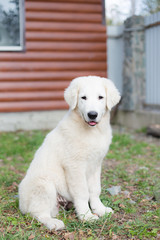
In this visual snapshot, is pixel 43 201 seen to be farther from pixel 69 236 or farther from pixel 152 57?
pixel 152 57

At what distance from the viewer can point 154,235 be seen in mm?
2840

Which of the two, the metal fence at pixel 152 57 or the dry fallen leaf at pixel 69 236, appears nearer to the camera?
the dry fallen leaf at pixel 69 236

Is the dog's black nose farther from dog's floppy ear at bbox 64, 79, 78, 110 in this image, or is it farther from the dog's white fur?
dog's floppy ear at bbox 64, 79, 78, 110

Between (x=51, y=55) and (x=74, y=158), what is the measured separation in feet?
19.4

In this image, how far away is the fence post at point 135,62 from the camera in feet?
28.7

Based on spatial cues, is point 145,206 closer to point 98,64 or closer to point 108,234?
point 108,234

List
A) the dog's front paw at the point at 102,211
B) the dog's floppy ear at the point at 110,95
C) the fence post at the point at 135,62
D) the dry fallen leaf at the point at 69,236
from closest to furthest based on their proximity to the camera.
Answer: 1. the dry fallen leaf at the point at 69,236
2. the dog's floppy ear at the point at 110,95
3. the dog's front paw at the point at 102,211
4. the fence post at the point at 135,62

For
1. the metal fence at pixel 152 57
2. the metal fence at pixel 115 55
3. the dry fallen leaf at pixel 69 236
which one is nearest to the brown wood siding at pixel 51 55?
the metal fence at pixel 115 55

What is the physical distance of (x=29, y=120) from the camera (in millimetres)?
8344

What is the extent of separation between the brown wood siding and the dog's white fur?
531 centimetres

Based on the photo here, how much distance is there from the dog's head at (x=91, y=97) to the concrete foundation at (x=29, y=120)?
5378 mm

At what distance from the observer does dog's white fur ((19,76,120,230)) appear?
9.74 feet

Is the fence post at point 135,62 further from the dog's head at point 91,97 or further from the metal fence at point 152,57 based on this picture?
the dog's head at point 91,97

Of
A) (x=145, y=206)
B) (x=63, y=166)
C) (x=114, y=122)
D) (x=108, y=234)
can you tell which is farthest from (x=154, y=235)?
(x=114, y=122)
